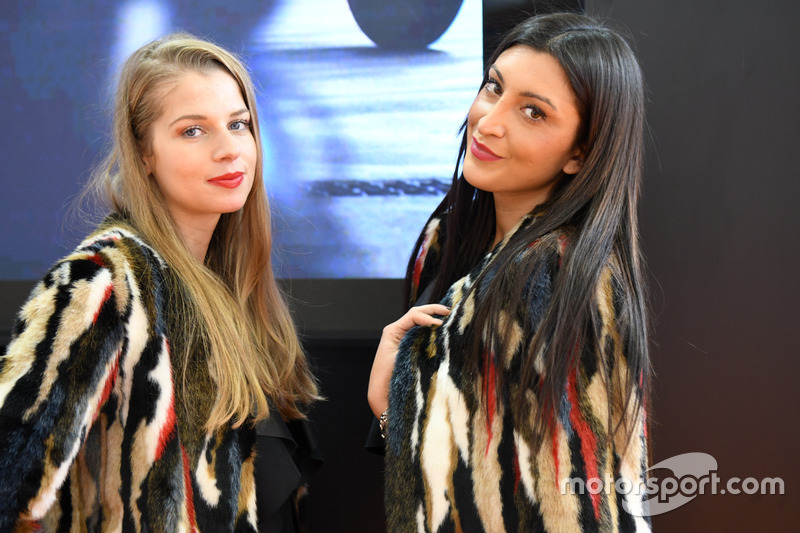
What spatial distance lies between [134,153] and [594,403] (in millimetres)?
1110

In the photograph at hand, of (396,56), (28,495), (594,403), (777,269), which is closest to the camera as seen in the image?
(28,495)

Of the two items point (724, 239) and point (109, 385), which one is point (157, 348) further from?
point (724, 239)

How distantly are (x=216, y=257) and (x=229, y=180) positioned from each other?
10.6 inches

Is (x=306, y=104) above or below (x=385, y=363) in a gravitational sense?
above

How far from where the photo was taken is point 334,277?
2.35 metres

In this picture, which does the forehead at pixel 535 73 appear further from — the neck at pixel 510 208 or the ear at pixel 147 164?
the ear at pixel 147 164

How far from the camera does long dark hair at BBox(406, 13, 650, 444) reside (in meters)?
1.29

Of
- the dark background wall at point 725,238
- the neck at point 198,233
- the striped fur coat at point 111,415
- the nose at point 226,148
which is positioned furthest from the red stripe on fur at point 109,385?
the dark background wall at point 725,238

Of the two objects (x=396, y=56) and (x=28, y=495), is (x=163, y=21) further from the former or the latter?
(x=28, y=495)

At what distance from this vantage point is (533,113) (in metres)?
1.53

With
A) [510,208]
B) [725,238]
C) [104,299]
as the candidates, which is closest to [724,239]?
[725,238]

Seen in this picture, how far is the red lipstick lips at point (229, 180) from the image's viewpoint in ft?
5.17

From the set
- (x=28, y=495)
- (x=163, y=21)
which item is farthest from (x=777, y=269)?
(x=163, y=21)

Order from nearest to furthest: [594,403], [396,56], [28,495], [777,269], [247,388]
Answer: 1. [28,495]
2. [594,403]
3. [247,388]
4. [777,269]
5. [396,56]
